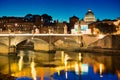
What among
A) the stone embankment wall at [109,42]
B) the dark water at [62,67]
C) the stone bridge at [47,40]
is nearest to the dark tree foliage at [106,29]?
the stone bridge at [47,40]

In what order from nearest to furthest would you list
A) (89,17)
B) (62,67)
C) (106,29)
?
1. (62,67)
2. (106,29)
3. (89,17)

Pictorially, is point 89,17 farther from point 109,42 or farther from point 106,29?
point 109,42

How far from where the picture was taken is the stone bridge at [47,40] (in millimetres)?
34844

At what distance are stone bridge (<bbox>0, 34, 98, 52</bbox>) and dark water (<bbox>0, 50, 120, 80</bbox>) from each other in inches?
69.0

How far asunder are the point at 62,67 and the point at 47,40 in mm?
10749

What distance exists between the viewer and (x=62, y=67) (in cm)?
2738

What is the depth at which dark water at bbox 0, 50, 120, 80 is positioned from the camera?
23.7 m

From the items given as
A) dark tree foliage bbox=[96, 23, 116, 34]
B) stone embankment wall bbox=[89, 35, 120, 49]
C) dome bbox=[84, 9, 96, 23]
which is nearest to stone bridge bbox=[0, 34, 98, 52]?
stone embankment wall bbox=[89, 35, 120, 49]

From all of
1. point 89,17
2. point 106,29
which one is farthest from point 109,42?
point 89,17

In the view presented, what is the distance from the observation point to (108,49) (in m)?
36.2

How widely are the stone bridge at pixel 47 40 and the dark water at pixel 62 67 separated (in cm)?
175

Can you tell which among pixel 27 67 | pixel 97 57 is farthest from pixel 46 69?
pixel 97 57

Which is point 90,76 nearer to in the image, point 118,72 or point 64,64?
point 118,72

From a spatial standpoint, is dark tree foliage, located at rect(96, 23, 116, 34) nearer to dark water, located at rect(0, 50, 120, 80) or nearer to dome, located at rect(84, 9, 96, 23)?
dark water, located at rect(0, 50, 120, 80)
